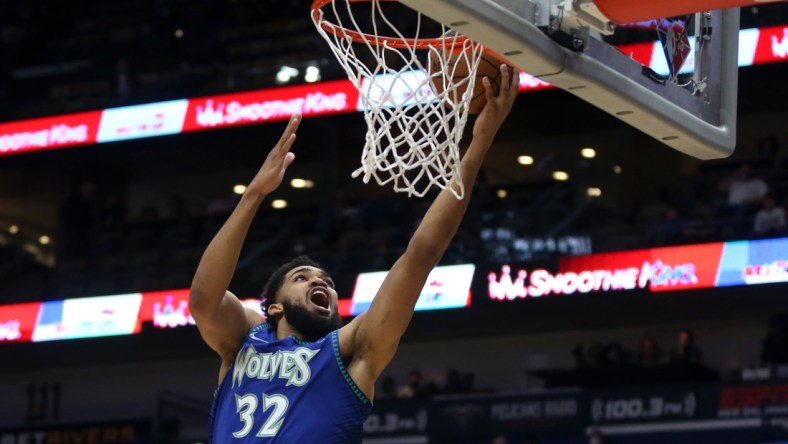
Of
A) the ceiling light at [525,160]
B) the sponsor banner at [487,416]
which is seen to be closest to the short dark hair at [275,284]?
the sponsor banner at [487,416]

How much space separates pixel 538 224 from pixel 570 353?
9.01 feet

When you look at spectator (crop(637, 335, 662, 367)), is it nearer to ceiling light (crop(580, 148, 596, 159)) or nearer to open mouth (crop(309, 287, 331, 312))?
ceiling light (crop(580, 148, 596, 159))

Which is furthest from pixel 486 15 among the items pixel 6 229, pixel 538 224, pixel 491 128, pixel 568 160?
pixel 6 229

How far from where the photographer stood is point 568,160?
18.2 meters

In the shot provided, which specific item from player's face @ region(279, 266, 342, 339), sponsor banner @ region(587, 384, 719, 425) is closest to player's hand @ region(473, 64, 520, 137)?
player's face @ region(279, 266, 342, 339)

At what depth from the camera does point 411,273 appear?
142 inches

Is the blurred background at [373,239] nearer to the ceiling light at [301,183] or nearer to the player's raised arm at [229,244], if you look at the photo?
the ceiling light at [301,183]

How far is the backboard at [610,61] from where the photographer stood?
3449mm

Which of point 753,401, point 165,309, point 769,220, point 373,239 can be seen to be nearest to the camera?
point 753,401

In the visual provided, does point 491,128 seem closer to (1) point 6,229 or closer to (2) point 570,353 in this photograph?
(2) point 570,353

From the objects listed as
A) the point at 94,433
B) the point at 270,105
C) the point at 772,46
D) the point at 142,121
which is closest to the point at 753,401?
the point at 772,46

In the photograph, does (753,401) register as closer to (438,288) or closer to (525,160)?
(438,288)

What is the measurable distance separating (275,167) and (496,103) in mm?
629

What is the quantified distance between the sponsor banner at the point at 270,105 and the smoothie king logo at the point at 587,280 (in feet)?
8.98
